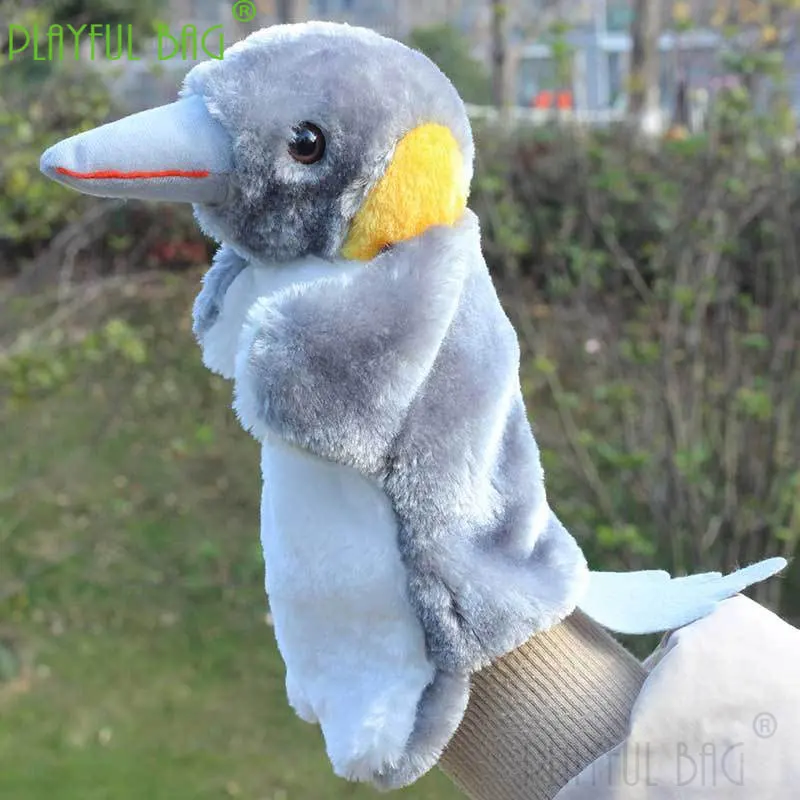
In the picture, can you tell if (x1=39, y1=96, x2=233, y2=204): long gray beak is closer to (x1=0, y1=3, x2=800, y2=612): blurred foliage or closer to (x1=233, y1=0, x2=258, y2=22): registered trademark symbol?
(x1=233, y1=0, x2=258, y2=22): registered trademark symbol

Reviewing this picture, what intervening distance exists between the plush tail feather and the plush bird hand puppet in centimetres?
10

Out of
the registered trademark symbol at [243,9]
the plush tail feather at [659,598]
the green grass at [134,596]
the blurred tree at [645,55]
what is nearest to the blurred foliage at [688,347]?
the registered trademark symbol at [243,9]

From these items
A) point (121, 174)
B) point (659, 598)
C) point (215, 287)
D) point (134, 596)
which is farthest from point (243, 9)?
point (134, 596)

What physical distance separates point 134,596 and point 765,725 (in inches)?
122

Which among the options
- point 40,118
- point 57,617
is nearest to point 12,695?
point 57,617

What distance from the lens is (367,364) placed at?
1042 mm

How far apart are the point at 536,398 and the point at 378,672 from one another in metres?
3.69

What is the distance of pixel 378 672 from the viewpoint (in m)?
1.16

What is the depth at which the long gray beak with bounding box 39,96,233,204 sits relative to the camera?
1.10 meters

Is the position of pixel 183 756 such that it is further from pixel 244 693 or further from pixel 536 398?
pixel 536 398

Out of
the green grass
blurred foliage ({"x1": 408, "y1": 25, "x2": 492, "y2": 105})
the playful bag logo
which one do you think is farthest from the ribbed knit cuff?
blurred foliage ({"x1": 408, "y1": 25, "x2": 492, "y2": 105})

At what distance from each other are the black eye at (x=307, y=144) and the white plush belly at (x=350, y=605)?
32 centimetres

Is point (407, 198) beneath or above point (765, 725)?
above

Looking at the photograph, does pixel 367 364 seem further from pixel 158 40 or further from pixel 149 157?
pixel 158 40
